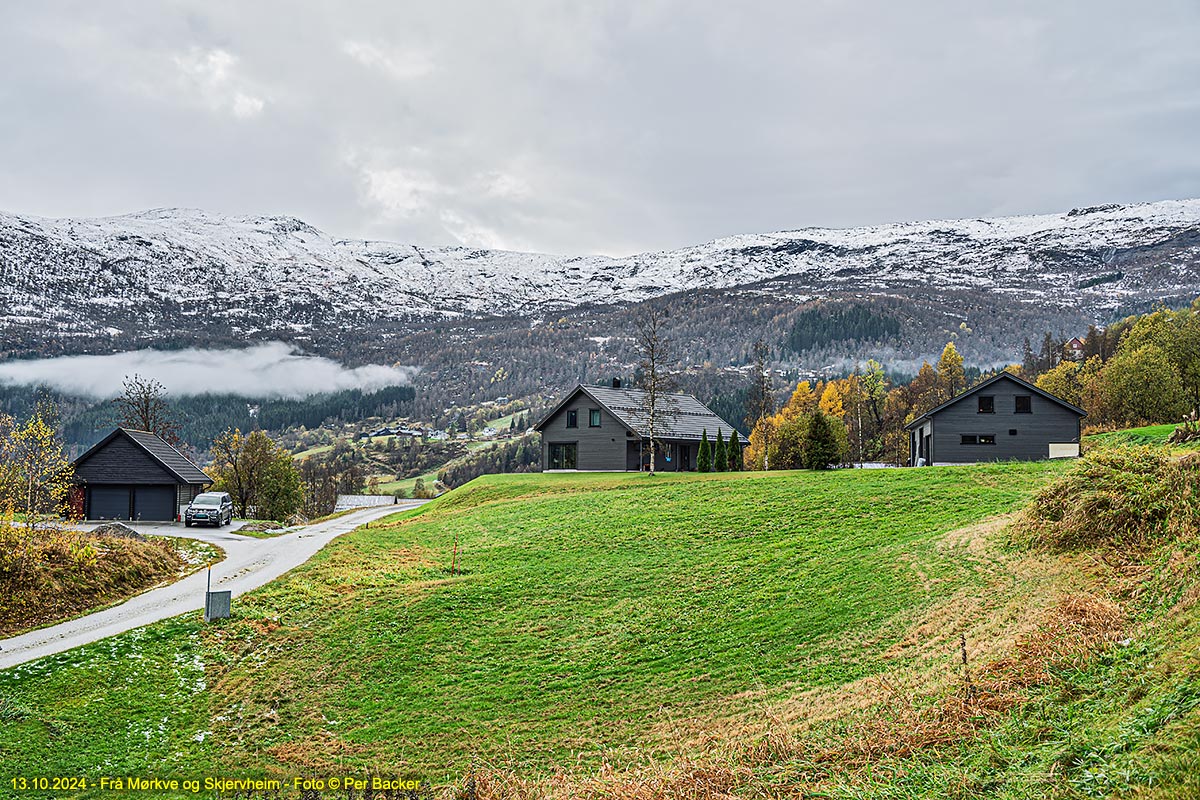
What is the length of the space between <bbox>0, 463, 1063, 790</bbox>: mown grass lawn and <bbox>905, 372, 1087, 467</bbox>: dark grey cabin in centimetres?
2524

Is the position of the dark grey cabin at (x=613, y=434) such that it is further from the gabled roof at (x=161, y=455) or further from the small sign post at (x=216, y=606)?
the small sign post at (x=216, y=606)

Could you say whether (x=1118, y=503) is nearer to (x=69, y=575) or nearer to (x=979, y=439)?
(x=69, y=575)

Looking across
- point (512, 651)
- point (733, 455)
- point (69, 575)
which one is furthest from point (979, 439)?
point (69, 575)

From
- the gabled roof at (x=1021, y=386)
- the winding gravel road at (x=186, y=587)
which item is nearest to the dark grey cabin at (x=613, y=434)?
the gabled roof at (x=1021, y=386)

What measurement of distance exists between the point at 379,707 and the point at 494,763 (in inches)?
143

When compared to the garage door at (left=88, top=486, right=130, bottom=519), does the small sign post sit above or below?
below

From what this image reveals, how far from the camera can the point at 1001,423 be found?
49969mm

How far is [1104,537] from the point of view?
15.3m

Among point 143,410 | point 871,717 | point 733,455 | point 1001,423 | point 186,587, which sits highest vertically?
point 143,410

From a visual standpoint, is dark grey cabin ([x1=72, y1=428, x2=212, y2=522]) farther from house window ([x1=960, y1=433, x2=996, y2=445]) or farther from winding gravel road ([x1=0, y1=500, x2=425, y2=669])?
house window ([x1=960, y1=433, x2=996, y2=445])

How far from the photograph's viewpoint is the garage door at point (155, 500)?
159 ft

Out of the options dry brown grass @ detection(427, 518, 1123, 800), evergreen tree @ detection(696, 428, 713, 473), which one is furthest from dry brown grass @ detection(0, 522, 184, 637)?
evergreen tree @ detection(696, 428, 713, 473)

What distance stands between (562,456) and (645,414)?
7.32m

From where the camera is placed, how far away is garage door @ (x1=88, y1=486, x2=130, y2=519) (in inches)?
1902
